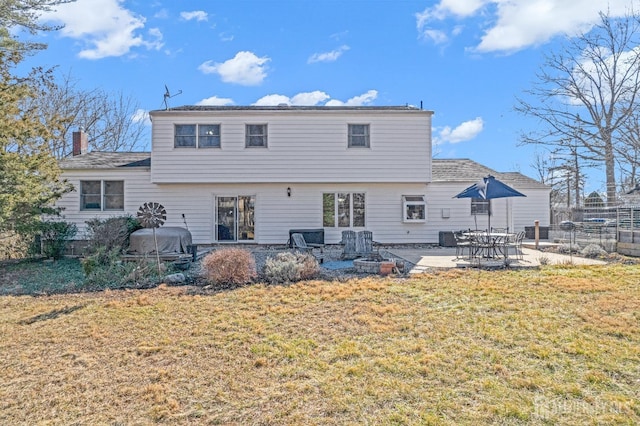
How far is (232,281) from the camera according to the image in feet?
26.0

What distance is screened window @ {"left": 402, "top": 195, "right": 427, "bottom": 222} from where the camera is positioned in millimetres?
16016

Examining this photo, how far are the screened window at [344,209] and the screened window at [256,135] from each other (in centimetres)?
339

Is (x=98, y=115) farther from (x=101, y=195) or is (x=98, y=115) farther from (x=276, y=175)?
(x=276, y=175)

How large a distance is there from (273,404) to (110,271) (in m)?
7.07

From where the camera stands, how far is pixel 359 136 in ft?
51.1

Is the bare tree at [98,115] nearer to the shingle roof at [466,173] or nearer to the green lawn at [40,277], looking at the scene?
the green lawn at [40,277]

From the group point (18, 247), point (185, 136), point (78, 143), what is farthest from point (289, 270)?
point (78, 143)

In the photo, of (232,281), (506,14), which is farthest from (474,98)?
(232,281)

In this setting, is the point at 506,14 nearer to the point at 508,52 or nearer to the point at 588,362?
the point at 508,52

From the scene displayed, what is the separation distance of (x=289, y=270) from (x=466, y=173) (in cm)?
1207

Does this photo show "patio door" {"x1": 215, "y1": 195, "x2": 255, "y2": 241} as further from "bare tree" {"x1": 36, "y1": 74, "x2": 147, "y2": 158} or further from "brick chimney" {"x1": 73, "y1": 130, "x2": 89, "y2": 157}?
"bare tree" {"x1": 36, "y1": 74, "x2": 147, "y2": 158}

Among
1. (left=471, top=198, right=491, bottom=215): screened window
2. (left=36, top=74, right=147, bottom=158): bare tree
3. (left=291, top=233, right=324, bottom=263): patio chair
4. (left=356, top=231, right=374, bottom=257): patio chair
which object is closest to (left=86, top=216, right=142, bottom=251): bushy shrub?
(left=291, top=233, right=324, bottom=263): patio chair

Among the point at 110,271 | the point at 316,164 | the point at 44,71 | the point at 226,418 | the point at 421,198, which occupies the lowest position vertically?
the point at 226,418

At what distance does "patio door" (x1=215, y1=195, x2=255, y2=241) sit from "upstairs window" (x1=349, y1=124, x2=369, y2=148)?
4794mm
